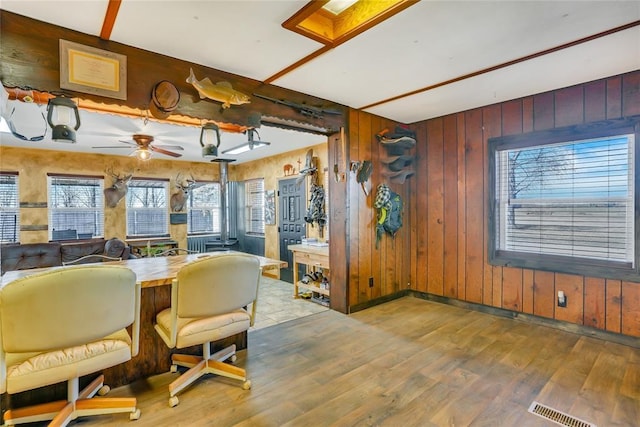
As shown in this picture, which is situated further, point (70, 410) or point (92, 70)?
point (92, 70)

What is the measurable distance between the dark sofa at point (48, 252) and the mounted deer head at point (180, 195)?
1.60 m

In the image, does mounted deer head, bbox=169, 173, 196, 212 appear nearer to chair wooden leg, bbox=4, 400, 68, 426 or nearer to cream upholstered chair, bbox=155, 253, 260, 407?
cream upholstered chair, bbox=155, 253, 260, 407

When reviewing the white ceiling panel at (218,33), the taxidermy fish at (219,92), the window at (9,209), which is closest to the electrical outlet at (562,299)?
the white ceiling panel at (218,33)

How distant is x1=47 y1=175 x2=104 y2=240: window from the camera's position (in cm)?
580

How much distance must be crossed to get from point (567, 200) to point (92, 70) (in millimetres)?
4378

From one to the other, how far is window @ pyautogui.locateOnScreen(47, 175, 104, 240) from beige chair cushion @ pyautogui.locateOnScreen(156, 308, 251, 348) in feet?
16.8

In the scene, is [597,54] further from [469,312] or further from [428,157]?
[469,312]

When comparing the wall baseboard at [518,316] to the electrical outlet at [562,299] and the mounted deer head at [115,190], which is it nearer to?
the electrical outlet at [562,299]

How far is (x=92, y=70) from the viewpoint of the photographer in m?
2.14

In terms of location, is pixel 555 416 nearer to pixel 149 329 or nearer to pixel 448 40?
pixel 448 40

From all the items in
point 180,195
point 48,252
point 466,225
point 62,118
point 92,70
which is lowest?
point 48,252

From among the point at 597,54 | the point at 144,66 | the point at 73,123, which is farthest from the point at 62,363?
the point at 597,54

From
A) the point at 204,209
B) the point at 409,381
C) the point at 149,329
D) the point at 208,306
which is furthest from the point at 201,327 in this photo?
the point at 204,209

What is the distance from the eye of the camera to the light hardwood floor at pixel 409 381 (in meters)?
1.93
